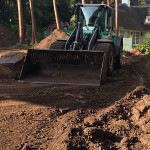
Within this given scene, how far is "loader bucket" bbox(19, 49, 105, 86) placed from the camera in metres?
7.22

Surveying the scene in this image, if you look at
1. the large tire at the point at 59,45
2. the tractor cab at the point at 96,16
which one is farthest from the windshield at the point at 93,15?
the large tire at the point at 59,45

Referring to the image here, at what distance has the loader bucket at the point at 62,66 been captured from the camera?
7223 millimetres

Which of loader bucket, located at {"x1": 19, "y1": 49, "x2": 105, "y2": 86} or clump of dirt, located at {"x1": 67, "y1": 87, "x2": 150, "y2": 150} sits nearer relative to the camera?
clump of dirt, located at {"x1": 67, "y1": 87, "x2": 150, "y2": 150}

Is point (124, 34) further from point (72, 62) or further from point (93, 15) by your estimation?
point (72, 62)

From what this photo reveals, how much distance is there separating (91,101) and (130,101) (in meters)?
0.77

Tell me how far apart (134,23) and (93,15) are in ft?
87.4

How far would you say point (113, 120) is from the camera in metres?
4.08

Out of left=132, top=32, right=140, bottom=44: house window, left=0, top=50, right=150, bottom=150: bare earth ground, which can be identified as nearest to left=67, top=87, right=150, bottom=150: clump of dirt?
left=0, top=50, right=150, bottom=150: bare earth ground

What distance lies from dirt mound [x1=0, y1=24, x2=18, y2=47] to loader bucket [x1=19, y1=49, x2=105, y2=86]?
2052 cm

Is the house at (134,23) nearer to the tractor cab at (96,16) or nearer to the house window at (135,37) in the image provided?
the house window at (135,37)

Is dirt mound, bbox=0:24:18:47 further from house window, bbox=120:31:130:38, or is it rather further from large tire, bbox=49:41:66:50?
large tire, bbox=49:41:66:50

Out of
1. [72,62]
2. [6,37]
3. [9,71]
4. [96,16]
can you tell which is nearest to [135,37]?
[6,37]

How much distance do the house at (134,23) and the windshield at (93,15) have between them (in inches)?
910

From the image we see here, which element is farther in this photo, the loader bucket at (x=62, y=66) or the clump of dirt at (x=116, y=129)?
the loader bucket at (x=62, y=66)
